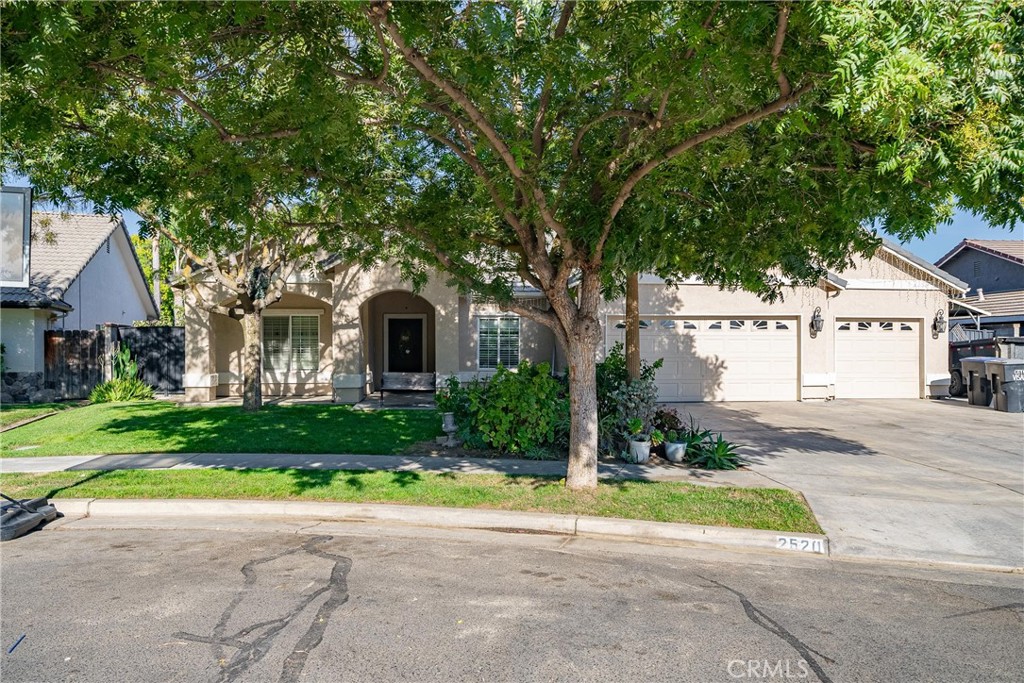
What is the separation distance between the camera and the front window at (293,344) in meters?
19.5

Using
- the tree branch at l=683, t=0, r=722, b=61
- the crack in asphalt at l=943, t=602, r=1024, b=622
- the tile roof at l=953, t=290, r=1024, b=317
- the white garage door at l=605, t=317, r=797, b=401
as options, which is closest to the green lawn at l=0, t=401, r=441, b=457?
the white garage door at l=605, t=317, r=797, b=401

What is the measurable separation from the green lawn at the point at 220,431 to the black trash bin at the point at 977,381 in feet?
49.0

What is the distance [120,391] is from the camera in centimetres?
1739

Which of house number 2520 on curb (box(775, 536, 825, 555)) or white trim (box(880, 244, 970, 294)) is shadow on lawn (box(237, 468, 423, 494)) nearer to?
house number 2520 on curb (box(775, 536, 825, 555))

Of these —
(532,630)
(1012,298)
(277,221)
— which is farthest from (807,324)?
(532,630)

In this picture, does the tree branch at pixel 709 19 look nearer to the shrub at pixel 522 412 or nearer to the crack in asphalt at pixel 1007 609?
the crack in asphalt at pixel 1007 609

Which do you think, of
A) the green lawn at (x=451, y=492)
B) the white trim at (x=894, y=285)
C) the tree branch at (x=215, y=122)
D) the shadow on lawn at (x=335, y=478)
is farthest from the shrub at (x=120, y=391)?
the white trim at (x=894, y=285)

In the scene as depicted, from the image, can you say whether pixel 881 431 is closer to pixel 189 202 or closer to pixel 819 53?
pixel 819 53

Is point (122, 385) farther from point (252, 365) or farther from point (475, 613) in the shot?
point (475, 613)

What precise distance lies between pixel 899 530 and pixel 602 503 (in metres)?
3.18

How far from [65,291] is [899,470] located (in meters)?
21.7

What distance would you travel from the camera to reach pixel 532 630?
4.48m

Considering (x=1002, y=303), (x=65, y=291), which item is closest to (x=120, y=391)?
(x=65, y=291)

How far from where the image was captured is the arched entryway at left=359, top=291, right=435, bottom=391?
65.9ft
